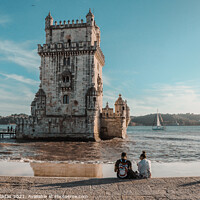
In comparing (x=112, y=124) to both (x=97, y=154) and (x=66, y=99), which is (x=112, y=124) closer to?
(x=66, y=99)

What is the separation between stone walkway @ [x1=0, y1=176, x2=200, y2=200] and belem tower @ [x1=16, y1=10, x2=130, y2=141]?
2322 centimetres

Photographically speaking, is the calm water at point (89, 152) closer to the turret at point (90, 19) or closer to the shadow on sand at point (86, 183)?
the shadow on sand at point (86, 183)

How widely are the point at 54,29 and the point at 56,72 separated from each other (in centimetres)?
698

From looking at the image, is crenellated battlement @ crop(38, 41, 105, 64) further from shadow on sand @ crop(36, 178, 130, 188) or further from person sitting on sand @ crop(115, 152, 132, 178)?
shadow on sand @ crop(36, 178, 130, 188)

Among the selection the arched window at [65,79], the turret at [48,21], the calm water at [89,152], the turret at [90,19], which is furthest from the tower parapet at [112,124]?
the turret at [48,21]

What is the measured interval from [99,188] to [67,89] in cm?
2634

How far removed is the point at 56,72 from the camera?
109ft

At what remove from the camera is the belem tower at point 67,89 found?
103 feet

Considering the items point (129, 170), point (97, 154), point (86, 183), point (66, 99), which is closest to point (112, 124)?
point (66, 99)

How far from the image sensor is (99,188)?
6.86 m

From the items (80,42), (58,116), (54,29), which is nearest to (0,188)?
(58,116)

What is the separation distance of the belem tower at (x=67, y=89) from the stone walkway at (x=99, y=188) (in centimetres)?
2322

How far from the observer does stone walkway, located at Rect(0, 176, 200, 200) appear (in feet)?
20.5

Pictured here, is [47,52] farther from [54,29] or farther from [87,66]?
[87,66]
